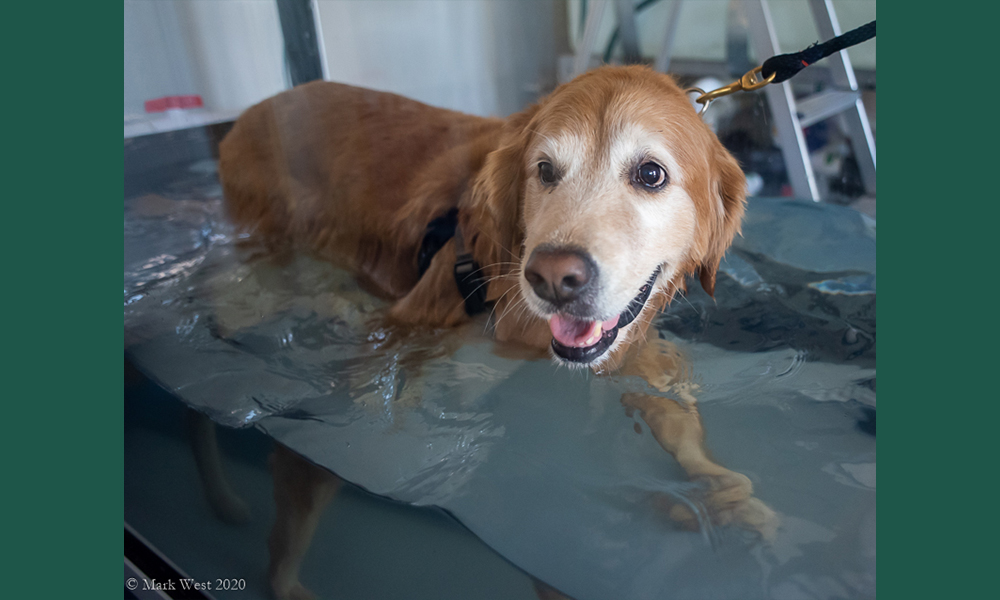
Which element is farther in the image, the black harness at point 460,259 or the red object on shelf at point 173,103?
the red object on shelf at point 173,103

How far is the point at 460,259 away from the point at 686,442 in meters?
0.85

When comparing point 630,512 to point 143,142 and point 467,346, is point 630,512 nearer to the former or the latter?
point 467,346

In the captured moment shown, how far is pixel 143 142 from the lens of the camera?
2.04 metres

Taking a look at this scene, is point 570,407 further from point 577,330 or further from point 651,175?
point 651,175

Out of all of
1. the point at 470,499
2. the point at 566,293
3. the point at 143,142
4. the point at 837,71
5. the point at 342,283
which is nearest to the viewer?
the point at 566,293

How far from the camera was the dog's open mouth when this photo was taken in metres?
1.29

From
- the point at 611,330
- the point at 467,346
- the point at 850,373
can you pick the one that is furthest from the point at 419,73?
the point at 850,373

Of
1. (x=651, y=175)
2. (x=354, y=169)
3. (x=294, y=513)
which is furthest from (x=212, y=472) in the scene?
(x=651, y=175)

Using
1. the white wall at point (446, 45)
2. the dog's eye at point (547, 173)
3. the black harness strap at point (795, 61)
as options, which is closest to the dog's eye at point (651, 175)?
the dog's eye at point (547, 173)

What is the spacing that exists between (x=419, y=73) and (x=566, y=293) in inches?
67.1

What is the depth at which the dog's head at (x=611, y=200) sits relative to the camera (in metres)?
1.14

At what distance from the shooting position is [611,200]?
4.02ft

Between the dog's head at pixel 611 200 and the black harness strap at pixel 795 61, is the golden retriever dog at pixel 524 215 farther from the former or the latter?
the black harness strap at pixel 795 61

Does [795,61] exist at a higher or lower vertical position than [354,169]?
higher
